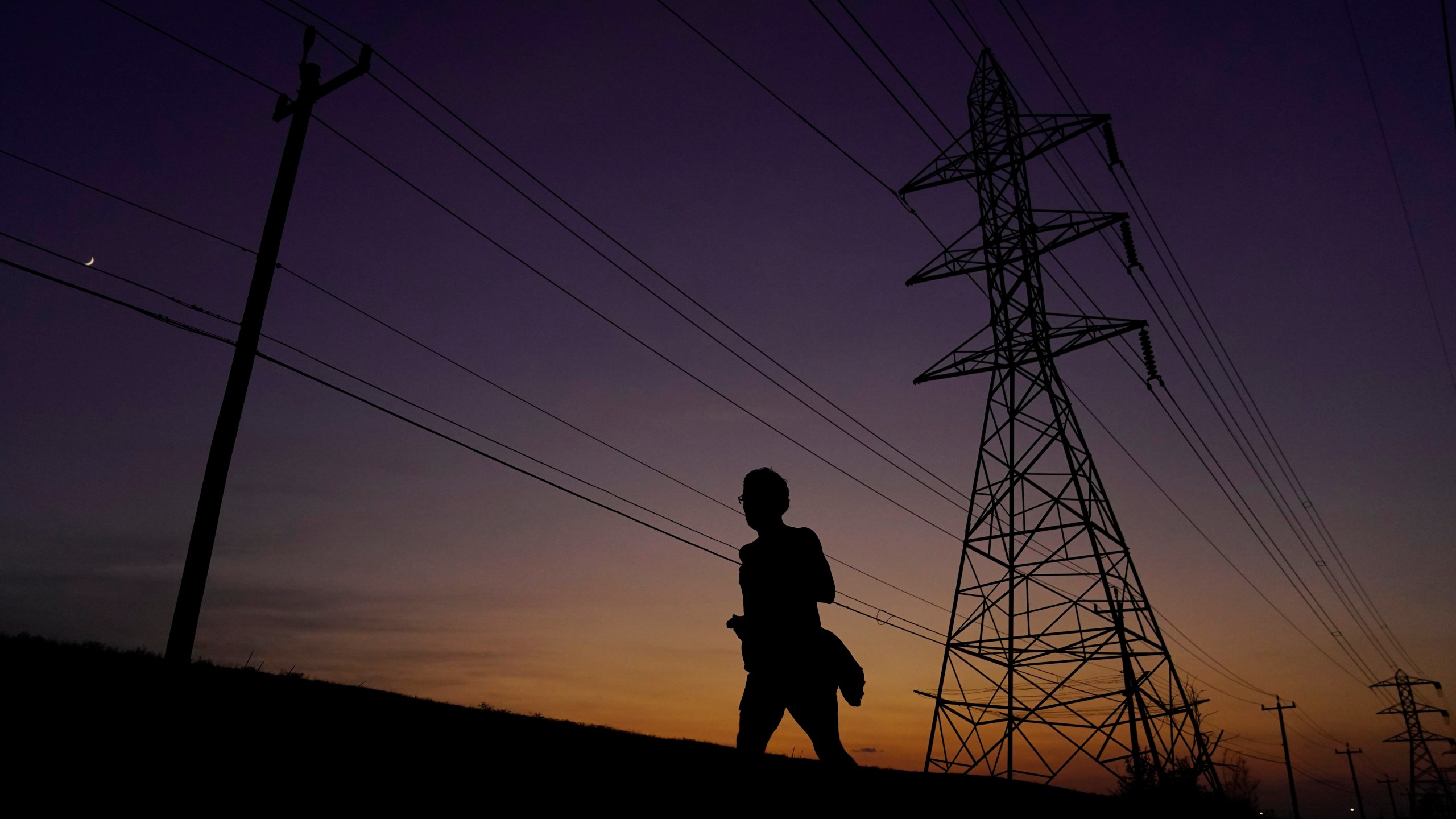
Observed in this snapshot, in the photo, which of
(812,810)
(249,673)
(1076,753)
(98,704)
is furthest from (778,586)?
(1076,753)

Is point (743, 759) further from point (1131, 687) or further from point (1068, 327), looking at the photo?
point (1068, 327)

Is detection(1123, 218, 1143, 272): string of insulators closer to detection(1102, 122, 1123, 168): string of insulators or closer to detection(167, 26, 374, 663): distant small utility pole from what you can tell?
detection(1102, 122, 1123, 168): string of insulators

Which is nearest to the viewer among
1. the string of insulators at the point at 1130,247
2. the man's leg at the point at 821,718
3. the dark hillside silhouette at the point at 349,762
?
the dark hillside silhouette at the point at 349,762

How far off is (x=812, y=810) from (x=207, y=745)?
3.59 metres

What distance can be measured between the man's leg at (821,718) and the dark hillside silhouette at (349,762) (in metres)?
0.12

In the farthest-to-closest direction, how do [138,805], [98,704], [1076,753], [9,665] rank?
[1076,753] → [9,665] → [98,704] → [138,805]

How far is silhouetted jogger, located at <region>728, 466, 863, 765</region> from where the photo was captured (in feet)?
16.1

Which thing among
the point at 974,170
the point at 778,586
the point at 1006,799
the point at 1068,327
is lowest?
the point at 1006,799

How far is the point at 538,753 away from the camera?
21.2 feet

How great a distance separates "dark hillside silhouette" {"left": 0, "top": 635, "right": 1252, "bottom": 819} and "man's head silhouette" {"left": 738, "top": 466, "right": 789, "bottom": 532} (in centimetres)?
149

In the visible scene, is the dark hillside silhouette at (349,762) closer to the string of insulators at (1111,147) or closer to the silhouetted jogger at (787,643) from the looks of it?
the silhouetted jogger at (787,643)

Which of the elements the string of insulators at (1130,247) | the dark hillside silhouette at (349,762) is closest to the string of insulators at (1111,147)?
the string of insulators at (1130,247)

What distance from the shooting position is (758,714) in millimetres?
5039

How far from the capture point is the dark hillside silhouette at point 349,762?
421 cm
